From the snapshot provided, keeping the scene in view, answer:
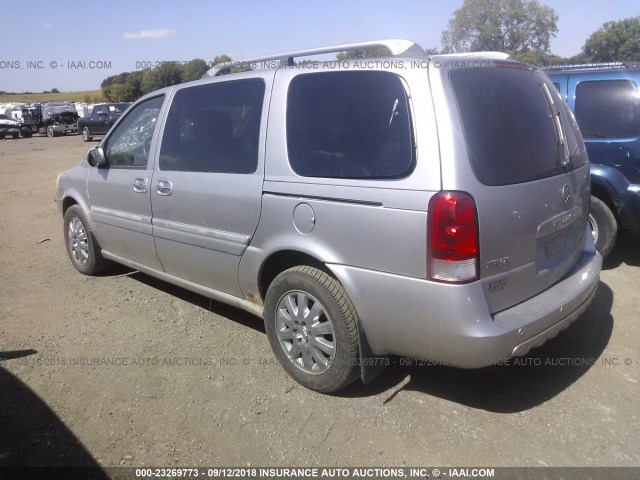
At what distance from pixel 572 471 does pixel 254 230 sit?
7.05 feet

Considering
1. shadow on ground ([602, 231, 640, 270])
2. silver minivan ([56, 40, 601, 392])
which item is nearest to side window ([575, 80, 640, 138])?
shadow on ground ([602, 231, 640, 270])

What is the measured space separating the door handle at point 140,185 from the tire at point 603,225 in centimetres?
408

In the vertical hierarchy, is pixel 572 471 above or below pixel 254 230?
below

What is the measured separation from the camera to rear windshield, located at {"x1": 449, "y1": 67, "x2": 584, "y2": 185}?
106 inches

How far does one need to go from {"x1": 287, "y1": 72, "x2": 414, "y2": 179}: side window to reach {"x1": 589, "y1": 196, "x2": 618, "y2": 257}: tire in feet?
10.7

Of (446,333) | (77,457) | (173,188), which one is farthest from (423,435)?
(173,188)

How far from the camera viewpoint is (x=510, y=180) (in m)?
2.76

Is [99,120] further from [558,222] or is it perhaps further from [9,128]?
[558,222]

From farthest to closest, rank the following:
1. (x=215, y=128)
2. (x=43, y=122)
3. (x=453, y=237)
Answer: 1. (x=43, y=122)
2. (x=215, y=128)
3. (x=453, y=237)

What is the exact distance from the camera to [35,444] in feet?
9.34

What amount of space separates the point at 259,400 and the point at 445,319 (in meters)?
1.28

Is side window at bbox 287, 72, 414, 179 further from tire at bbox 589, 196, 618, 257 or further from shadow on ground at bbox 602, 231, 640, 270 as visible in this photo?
shadow on ground at bbox 602, 231, 640, 270

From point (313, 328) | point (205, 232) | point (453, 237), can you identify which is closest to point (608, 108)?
point (453, 237)

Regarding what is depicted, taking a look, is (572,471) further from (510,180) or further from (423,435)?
(510,180)
